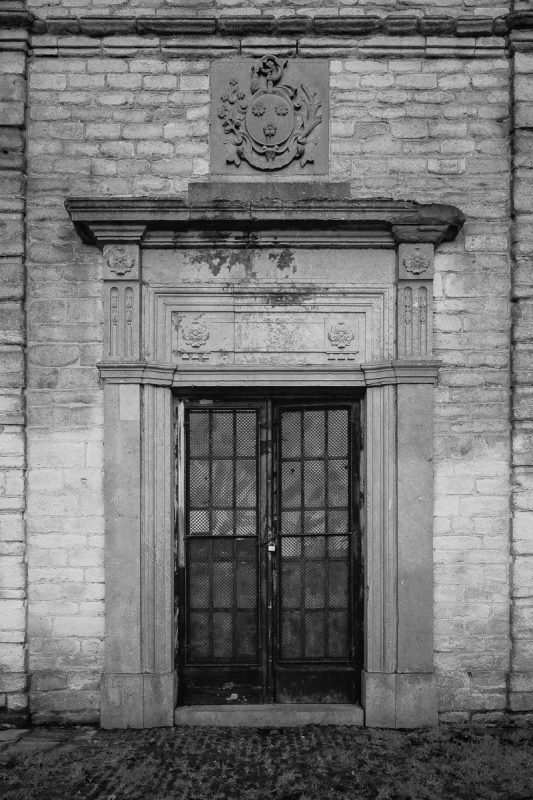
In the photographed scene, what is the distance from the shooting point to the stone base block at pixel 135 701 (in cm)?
414

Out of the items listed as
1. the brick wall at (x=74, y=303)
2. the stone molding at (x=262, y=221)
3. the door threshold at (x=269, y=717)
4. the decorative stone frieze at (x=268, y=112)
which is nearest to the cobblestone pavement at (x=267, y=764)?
the door threshold at (x=269, y=717)

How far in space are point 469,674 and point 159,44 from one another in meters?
5.05

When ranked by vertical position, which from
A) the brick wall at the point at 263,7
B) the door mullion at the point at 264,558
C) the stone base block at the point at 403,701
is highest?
the brick wall at the point at 263,7

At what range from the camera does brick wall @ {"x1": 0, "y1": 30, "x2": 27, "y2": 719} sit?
4.18m

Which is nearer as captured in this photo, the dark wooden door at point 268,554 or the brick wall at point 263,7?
the brick wall at point 263,7

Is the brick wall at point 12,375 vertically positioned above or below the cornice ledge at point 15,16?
below

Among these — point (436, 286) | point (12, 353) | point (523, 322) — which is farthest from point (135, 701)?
point (523, 322)

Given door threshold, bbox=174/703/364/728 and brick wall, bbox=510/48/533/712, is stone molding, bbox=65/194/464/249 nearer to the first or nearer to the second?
brick wall, bbox=510/48/533/712

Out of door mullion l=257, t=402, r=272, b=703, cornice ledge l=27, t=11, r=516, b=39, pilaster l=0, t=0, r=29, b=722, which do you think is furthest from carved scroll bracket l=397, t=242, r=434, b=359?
pilaster l=0, t=0, r=29, b=722

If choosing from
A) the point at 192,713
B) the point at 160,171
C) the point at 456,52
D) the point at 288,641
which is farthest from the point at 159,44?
the point at 192,713

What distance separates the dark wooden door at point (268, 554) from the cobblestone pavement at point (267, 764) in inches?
15.0

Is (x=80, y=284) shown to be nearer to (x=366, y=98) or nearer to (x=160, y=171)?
(x=160, y=171)

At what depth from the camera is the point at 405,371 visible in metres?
4.20

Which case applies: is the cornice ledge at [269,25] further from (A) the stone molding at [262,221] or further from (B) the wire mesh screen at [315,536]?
(B) the wire mesh screen at [315,536]
